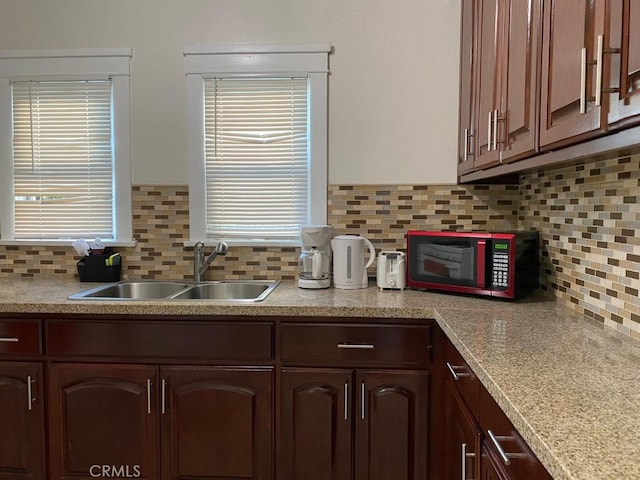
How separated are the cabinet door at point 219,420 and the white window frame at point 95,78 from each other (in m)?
0.96

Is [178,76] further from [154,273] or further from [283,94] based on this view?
[154,273]

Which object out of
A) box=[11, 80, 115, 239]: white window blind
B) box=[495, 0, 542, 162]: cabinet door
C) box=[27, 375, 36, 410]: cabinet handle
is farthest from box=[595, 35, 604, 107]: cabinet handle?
box=[11, 80, 115, 239]: white window blind

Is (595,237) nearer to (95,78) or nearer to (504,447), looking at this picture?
(504,447)

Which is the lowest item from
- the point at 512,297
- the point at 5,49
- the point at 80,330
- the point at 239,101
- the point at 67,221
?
the point at 80,330

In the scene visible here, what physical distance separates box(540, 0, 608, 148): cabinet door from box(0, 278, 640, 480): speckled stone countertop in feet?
1.82

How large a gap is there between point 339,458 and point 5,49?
2601 millimetres

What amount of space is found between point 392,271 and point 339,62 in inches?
42.5

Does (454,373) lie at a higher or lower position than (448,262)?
lower

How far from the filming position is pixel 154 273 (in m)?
2.55

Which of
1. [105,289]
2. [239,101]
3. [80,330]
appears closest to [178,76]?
[239,101]

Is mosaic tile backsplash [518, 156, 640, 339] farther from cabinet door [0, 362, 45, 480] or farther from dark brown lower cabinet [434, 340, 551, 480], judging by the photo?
cabinet door [0, 362, 45, 480]

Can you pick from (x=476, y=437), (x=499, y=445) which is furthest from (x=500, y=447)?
(x=476, y=437)

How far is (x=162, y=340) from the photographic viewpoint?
190 cm

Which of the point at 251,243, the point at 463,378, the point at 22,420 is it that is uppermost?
the point at 251,243
